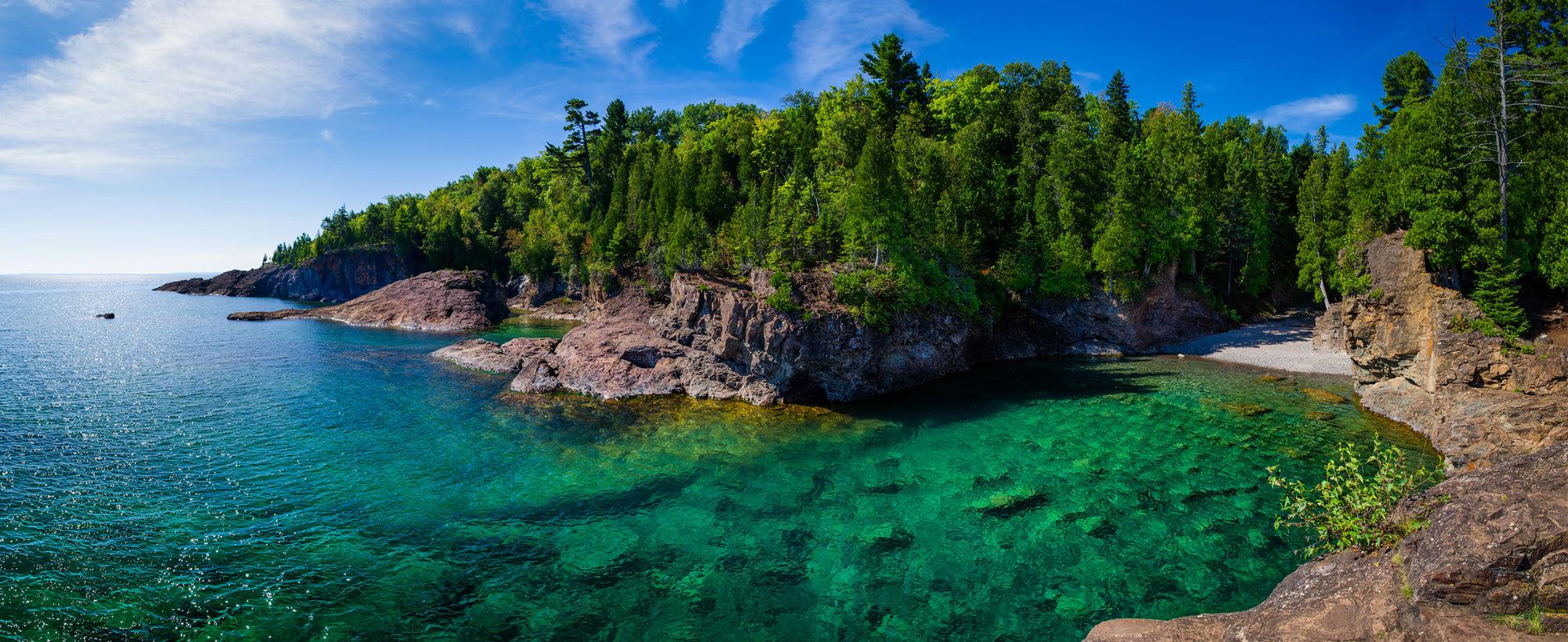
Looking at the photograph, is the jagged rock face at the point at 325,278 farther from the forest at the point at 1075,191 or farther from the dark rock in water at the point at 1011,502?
the dark rock in water at the point at 1011,502

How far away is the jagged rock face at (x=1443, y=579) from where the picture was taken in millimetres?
6254

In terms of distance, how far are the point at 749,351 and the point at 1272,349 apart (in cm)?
3510

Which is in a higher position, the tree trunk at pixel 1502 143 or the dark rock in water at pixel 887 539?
the tree trunk at pixel 1502 143

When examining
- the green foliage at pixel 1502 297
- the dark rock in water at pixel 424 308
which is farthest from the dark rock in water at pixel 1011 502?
the dark rock in water at pixel 424 308

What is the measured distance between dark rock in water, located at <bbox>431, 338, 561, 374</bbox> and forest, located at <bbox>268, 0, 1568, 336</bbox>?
11.4m

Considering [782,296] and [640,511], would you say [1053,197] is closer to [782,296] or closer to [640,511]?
[782,296]

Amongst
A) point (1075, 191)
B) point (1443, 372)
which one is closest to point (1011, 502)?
point (1443, 372)

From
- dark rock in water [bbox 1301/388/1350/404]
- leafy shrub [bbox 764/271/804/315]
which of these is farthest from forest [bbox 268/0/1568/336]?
dark rock in water [bbox 1301/388/1350/404]

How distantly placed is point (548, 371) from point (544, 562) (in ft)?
62.7

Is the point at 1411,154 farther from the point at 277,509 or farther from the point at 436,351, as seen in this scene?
the point at 436,351

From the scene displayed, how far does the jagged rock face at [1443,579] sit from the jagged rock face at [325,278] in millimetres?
121574

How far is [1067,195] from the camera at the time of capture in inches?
1622

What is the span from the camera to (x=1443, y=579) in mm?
6504

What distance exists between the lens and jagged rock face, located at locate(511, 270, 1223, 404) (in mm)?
27422
